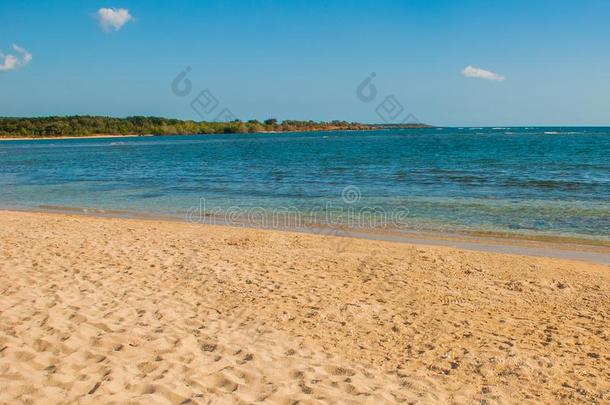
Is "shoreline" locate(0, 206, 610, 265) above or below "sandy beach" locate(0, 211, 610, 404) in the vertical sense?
below

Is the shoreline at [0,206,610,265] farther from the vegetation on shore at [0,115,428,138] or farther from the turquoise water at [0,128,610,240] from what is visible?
the vegetation on shore at [0,115,428,138]

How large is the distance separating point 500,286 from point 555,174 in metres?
21.3

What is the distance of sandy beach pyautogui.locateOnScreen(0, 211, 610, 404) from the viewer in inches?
191

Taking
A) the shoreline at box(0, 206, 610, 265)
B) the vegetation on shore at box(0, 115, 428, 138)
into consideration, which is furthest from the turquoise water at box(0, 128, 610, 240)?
the vegetation on shore at box(0, 115, 428, 138)

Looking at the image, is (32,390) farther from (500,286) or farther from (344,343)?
(500,286)

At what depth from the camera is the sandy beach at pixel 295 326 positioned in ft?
16.0


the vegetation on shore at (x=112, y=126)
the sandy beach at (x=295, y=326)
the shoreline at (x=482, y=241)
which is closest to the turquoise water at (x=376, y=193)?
the shoreline at (x=482, y=241)

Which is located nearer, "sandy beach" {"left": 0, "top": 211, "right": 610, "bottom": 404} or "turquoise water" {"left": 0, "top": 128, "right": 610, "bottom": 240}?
"sandy beach" {"left": 0, "top": 211, "right": 610, "bottom": 404}

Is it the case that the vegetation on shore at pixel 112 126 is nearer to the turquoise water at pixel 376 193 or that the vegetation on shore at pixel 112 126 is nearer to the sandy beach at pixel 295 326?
the turquoise water at pixel 376 193

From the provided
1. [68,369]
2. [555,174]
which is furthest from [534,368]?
[555,174]

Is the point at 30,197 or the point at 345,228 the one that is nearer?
the point at 345,228

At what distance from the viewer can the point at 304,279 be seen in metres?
8.73

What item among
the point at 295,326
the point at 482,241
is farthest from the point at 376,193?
the point at 295,326

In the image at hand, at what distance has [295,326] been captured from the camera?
655 cm
